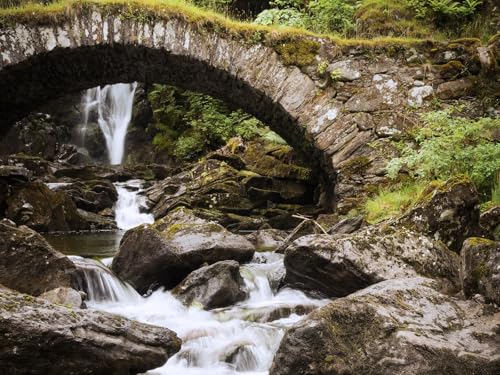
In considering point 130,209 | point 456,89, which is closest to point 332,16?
point 456,89

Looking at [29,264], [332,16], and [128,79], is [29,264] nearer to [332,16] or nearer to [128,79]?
[128,79]

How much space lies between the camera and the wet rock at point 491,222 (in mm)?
4941

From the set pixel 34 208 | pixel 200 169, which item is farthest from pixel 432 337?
pixel 200 169

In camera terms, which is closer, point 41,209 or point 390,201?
point 390,201

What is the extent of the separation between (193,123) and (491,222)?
495 inches

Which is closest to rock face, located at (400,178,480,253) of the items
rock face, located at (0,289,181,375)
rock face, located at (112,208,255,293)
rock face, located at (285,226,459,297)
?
rock face, located at (285,226,459,297)

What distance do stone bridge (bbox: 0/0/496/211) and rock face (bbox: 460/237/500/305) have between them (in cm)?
426

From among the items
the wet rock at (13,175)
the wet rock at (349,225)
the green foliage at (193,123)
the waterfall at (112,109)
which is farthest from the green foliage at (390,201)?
the waterfall at (112,109)

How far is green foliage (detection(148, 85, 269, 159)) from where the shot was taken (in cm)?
1595

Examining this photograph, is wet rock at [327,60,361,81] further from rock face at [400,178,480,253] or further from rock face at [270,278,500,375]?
rock face at [270,278,500,375]

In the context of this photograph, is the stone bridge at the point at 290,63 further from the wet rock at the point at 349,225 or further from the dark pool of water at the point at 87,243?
the dark pool of water at the point at 87,243

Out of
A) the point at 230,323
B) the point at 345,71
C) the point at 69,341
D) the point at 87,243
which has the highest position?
the point at 345,71

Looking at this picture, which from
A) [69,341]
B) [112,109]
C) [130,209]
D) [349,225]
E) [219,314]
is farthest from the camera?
[112,109]

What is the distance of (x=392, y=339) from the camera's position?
283cm
